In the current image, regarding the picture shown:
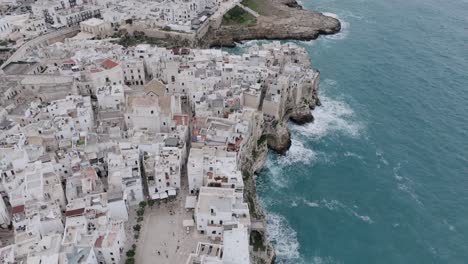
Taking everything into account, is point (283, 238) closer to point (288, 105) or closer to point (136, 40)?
point (288, 105)

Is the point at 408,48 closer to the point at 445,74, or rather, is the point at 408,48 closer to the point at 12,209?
the point at 445,74

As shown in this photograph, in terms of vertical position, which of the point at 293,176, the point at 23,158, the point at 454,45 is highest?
the point at 454,45

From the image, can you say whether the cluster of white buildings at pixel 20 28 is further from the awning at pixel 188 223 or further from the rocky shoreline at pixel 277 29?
the awning at pixel 188 223

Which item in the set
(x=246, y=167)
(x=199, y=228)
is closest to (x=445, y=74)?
(x=246, y=167)

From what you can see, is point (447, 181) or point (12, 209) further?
point (447, 181)

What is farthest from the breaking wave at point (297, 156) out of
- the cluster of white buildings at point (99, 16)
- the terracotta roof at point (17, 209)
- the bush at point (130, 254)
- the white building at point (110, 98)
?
the cluster of white buildings at point (99, 16)

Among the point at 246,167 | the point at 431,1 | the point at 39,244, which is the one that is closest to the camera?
the point at 39,244

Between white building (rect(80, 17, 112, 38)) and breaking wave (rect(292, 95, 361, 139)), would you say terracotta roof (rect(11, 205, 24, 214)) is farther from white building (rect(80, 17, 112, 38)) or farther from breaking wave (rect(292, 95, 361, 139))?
white building (rect(80, 17, 112, 38))
